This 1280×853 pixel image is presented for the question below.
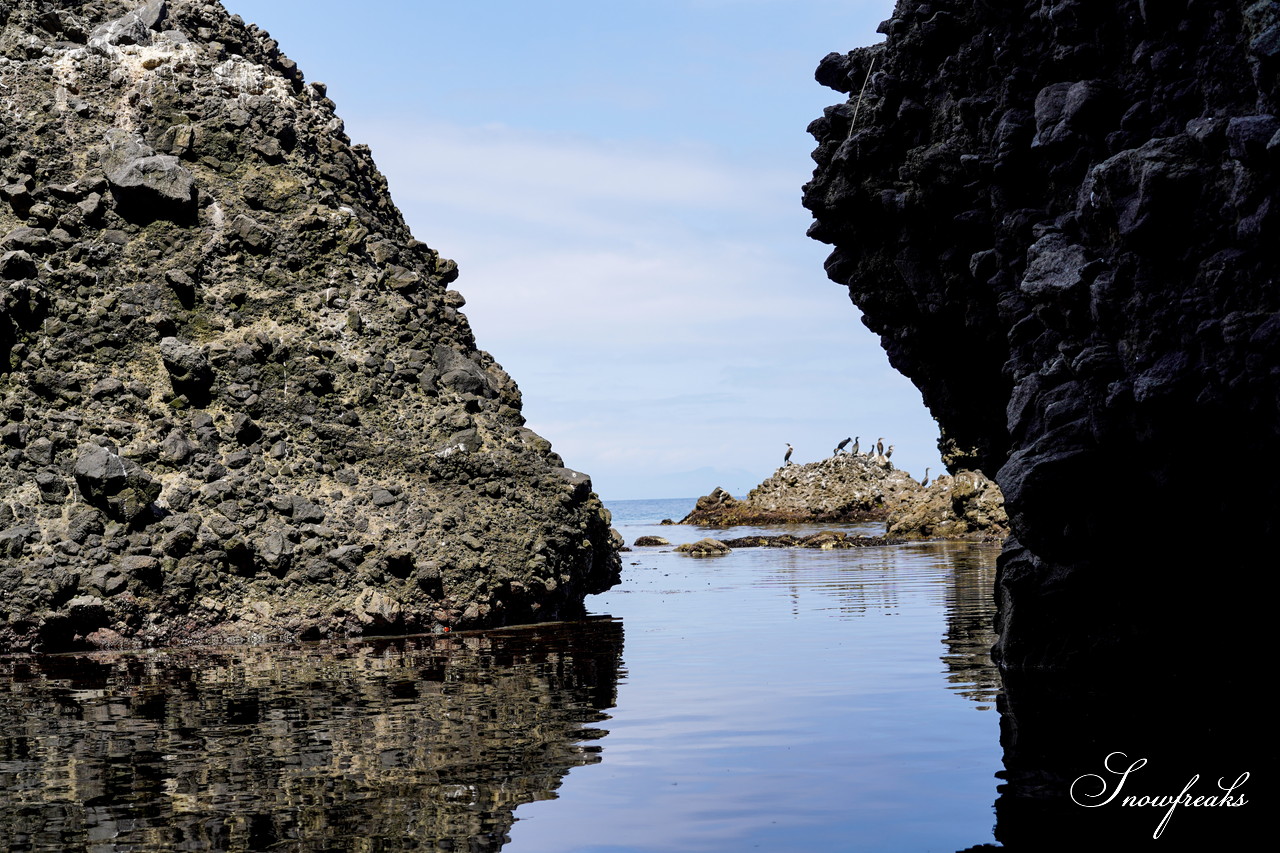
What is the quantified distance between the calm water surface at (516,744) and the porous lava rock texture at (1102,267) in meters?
2.51

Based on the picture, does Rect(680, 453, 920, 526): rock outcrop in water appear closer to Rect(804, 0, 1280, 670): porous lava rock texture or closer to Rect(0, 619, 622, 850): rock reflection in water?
Rect(804, 0, 1280, 670): porous lava rock texture

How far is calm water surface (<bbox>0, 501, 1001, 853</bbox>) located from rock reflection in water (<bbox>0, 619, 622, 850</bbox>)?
0.14 ft

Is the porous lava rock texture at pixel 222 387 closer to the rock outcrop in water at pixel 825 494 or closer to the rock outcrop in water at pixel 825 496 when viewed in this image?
the rock outcrop in water at pixel 825 496

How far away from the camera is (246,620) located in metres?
22.3

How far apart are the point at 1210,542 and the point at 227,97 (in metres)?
23.9

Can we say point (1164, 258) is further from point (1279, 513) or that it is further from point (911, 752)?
point (911, 752)

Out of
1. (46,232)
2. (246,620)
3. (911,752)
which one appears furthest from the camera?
(46,232)

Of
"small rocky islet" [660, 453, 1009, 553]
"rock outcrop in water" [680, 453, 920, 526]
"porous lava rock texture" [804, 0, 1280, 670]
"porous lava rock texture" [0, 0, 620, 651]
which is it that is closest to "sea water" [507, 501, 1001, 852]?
"porous lava rock texture" [804, 0, 1280, 670]

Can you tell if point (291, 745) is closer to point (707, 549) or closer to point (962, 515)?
point (707, 549)

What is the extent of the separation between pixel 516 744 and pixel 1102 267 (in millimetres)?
8482

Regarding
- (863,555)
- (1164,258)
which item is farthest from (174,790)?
(863,555)

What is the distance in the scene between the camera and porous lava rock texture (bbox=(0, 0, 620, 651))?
72.9ft

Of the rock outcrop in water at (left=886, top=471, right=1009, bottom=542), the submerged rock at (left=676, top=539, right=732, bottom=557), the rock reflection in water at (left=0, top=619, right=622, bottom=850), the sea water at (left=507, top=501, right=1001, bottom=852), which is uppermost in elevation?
the rock outcrop in water at (left=886, top=471, right=1009, bottom=542)

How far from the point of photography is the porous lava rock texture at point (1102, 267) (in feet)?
38.2
